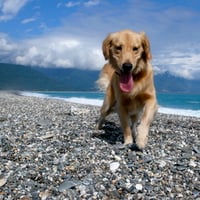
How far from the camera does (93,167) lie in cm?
514

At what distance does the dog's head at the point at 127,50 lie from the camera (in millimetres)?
5973

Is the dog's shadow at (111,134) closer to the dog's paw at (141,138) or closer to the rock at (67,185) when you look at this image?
the dog's paw at (141,138)

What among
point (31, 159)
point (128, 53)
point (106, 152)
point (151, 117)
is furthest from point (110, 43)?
point (31, 159)

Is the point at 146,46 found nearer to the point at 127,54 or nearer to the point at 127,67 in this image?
the point at 127,54

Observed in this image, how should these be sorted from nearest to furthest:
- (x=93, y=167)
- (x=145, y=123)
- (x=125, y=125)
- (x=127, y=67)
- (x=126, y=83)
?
(x=93, y=167) < (x=127, y=67) < (x=126, y=83) < (x=145, y=123) < (x=125, y=125)

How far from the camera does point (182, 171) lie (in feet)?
16.6

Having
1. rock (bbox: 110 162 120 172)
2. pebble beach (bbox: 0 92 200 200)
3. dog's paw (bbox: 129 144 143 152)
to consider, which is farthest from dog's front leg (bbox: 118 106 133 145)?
rock (bbox: 110 162 120 172)

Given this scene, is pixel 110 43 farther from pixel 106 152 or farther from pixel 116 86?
pixel 106 152

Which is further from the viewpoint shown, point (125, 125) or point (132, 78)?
point (125, 125)

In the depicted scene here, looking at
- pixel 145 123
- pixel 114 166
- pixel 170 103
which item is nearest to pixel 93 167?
pixel 114 166

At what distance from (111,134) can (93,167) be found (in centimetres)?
255

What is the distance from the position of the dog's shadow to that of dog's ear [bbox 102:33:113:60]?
1.62m

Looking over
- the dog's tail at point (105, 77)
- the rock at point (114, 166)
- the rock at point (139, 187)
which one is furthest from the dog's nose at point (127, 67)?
the dog's tail at point (105, 77)

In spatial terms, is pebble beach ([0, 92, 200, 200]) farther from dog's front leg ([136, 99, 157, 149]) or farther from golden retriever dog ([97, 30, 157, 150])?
golden retriever dog ([97, 30, 157, 150])
